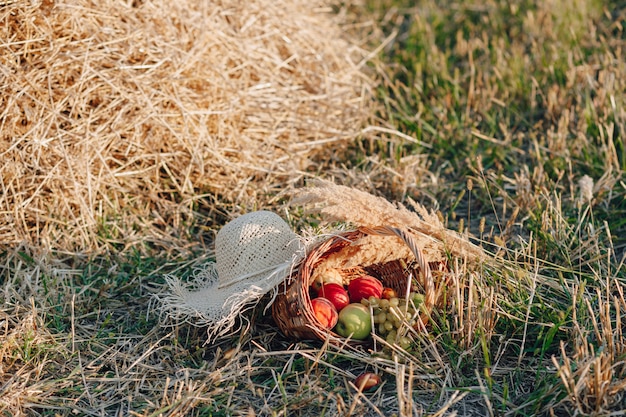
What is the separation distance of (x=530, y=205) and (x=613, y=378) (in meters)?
1.25

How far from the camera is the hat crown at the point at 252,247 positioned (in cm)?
280

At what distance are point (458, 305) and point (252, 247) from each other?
2.60 ft

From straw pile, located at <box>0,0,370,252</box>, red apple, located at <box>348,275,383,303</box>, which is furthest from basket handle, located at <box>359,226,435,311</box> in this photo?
straw pile, located at <box>0,0,370,252</box>

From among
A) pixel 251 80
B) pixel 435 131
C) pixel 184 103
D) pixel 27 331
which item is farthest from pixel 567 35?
pixel 27 331

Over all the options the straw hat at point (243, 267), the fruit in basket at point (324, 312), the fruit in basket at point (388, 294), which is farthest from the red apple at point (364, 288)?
the straw hat at point (243, 267)

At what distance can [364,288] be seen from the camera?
2.80 meters

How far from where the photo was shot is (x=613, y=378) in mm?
2416

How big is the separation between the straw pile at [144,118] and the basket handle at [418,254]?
1.26 metres

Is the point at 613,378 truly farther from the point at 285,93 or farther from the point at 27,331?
the point at 285,93

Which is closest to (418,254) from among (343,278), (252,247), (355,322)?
(355,322)

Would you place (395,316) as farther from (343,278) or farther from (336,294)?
(343,278)

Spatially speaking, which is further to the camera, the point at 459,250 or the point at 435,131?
the point at 435,131

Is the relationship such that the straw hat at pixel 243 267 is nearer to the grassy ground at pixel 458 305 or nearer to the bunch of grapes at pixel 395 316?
the grassy ground at pixel 458 305

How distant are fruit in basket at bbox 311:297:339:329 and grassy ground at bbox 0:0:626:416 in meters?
0.10
